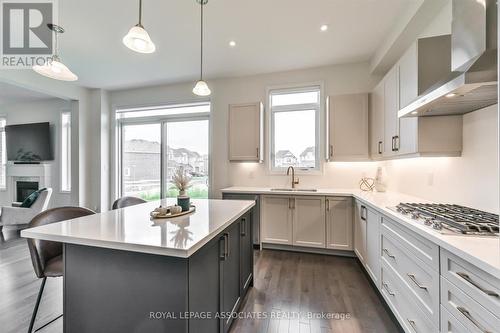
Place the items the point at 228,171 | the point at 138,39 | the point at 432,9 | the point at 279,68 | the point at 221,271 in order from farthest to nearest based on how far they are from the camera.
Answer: the point at 228,171, the point at 279,68, the point at 432,9, the point at 138,39, the point at 221,271

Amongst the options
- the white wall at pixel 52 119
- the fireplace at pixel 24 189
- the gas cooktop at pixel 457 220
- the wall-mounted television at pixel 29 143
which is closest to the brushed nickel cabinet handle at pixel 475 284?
the gas cooktop at pixel 457 220

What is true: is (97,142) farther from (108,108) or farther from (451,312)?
(451,312)

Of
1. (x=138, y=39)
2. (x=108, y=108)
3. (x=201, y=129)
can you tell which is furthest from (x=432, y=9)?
(x=108, y=108)

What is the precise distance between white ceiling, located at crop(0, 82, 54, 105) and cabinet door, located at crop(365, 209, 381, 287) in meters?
6.77

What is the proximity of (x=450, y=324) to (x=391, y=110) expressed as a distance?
2.09 meters

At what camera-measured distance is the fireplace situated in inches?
209

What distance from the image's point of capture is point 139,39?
1.56 meters

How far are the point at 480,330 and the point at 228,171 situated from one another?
3.51 meters

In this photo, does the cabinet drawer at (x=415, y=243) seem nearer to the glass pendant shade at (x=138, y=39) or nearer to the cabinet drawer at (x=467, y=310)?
the cabinet drawer at (x=467, y=310)

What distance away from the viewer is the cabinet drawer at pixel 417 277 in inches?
47.0

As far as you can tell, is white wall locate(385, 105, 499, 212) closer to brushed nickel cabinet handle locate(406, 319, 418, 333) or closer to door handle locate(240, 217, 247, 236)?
brushed nickel cabinet handle locate(406, 319, 418, 333)

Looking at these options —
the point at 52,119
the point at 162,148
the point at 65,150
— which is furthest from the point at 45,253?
the point at 52,119

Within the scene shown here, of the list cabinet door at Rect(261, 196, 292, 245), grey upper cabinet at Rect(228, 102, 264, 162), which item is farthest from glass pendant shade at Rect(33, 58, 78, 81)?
cabinet door at Rect(261, 196, 292, 245)

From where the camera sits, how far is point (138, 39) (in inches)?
61.6
